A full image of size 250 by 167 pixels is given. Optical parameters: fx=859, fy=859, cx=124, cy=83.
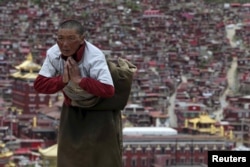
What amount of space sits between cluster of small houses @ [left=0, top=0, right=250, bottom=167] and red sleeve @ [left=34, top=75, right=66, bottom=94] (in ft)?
18.7

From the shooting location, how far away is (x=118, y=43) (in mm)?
26516

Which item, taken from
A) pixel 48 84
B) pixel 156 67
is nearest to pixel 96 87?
pixel 48 84

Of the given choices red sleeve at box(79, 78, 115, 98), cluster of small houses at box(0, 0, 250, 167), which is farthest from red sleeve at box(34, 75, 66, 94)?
cluster of small houses at box(0, 0, 250, 167)

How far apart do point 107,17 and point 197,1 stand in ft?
22.3

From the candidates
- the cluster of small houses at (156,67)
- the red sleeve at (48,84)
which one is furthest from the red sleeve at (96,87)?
the cluster of small houses at (156,67)

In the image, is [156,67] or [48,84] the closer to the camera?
[48,84]

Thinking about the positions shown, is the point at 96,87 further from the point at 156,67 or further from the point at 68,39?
the point at 156,67

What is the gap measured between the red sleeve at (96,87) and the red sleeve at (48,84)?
49mm

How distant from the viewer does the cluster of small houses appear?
14.4 metres

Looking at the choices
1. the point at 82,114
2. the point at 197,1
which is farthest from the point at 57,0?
the point at 82,114

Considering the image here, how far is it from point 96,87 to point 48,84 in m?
0.11

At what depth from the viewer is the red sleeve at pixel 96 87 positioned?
1.75 metres

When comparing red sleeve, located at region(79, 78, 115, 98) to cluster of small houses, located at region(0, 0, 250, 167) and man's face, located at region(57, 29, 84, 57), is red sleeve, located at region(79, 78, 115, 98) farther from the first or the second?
cluster of small houses, located at region(0, 0, 250, 167)

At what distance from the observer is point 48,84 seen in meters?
1.80
